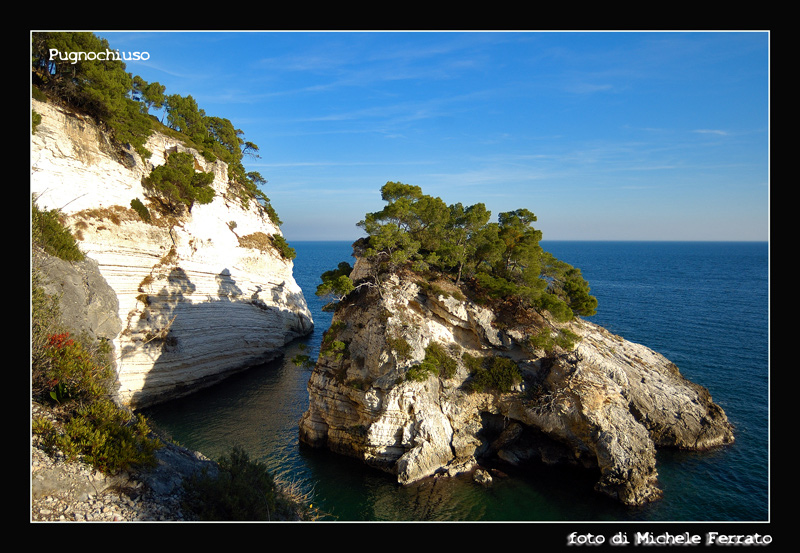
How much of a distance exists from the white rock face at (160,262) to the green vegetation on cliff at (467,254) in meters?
14.9

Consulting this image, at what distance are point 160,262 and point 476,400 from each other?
2965 centimetres

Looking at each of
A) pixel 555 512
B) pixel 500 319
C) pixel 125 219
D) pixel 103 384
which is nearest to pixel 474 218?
pixel 500 319

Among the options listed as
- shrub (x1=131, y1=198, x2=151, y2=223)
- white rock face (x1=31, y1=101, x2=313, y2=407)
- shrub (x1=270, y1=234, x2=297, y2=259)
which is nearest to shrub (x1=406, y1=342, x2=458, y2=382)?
white rock face (x1=31, y1=101, x2=313, y2=407)

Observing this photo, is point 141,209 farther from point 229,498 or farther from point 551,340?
point 551,340

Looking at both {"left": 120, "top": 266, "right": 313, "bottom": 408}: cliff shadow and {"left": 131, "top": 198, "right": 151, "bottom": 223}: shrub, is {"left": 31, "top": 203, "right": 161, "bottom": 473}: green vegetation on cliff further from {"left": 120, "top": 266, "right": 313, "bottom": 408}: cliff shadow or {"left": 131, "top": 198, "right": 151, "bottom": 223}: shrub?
{"left": 131, "top": 198, "right": 151, "bottom": 223}: shrub

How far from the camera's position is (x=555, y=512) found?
862 inches

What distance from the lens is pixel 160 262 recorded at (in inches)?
1403

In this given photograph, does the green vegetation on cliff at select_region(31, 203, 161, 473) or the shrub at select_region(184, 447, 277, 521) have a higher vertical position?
the green vegetation on cliff at select_region(31, 203, 161, 473)

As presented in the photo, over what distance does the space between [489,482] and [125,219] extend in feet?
113

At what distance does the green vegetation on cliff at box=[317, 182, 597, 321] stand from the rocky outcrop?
1770 mm

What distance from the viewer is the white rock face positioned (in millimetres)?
30109

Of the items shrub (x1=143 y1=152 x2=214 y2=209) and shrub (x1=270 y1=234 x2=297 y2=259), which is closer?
A: shrub (x1=143 y1=152 x2=214 y2=209)

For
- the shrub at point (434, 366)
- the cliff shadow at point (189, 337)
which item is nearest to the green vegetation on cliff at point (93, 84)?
the cliff shadow at point (189, 337)

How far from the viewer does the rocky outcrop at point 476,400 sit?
25.0 metres
